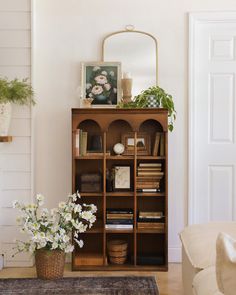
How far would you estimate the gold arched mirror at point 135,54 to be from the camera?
4.16 metres

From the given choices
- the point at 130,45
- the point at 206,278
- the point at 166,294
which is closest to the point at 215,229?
the point at 206,278

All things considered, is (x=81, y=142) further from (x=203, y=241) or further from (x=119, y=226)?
(x=203, y=241)

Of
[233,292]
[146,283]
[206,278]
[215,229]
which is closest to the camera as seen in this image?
[233,292]

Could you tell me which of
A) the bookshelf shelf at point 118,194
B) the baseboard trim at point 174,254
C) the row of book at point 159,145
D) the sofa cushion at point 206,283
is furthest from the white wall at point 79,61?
the sofa cushion at point 206,283

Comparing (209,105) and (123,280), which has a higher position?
(209,105)

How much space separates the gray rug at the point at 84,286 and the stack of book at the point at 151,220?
454 mm

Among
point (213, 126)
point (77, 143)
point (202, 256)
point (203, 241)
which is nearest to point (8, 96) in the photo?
point (77, 143)

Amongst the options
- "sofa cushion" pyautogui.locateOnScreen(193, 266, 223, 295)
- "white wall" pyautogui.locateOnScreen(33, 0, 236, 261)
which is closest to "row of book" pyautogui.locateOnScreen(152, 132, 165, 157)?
"white wall" pyautogui.locateOnScreen(33, 0, 236, 261)

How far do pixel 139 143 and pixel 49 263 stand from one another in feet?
4.18

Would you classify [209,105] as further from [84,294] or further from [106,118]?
[84,294]

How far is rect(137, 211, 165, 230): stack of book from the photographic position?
13.0 feet

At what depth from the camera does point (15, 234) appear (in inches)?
163

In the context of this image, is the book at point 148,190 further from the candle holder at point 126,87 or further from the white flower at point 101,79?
the white flower at point 101,79

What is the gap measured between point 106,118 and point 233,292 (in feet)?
9.03
